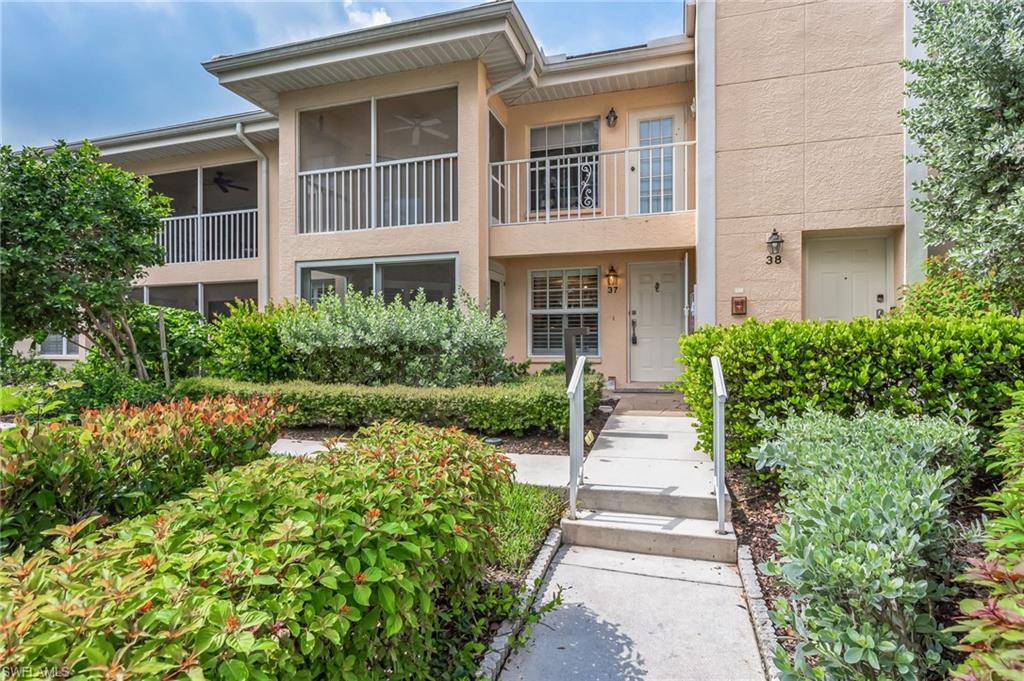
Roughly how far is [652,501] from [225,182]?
42.1 ft

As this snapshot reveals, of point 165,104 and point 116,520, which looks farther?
point 165,104

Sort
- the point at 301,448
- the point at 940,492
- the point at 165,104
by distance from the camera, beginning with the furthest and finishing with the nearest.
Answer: the point at 165,104 < the point at 301,448 < the point at 940,492

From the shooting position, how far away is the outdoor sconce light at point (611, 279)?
9.77m

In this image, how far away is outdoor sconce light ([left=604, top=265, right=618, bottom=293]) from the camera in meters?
9.77

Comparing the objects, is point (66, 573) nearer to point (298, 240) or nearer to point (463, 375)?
point (463, 375)

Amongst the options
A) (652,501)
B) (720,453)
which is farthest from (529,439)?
(720,453)

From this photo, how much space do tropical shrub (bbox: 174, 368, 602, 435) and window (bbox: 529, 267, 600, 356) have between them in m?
2.94

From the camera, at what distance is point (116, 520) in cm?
260

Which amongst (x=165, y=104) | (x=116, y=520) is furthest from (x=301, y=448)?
(x=165, y=104)

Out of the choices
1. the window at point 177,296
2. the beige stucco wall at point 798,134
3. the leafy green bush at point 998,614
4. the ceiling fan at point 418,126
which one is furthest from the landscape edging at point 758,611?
the window at point 177,296

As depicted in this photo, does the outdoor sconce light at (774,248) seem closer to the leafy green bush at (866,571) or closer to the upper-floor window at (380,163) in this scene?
the upper-floor window at (380,163)

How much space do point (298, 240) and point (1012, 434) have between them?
10066mm

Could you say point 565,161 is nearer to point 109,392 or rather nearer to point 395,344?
point 395,344

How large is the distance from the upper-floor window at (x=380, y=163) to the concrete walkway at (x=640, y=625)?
7062 mm
